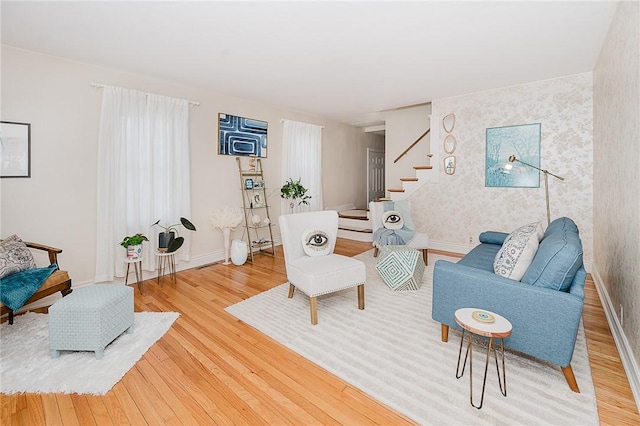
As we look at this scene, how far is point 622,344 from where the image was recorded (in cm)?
210

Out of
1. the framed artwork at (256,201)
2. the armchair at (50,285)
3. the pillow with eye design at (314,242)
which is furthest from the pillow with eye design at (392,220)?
the armchair at (50,285)

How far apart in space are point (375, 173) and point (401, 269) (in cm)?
523

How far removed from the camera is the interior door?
8047 millimetres

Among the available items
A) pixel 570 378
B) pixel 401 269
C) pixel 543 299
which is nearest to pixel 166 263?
pixel 401 269

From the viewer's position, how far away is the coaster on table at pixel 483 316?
171cm

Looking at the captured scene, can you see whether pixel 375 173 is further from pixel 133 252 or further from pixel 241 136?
pixel 133 252

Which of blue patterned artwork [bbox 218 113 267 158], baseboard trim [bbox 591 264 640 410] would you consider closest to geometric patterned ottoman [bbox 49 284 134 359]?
blue patterned artwork [bbox 218 113 267 158]

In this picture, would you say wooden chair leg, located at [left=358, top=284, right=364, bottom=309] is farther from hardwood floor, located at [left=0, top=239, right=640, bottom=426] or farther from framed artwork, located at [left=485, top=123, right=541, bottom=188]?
framed artwork, located at [left=485, top=123, right=541, bottom=188]

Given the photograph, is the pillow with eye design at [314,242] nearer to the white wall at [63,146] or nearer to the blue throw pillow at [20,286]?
the white wall at [63,146]

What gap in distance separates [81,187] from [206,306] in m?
1.98

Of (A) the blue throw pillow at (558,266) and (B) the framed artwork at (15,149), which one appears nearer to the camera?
(A) the blue throw pillow at (558,266)

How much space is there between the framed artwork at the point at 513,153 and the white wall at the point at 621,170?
886mm

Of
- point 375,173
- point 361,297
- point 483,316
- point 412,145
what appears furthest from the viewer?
point 375,173

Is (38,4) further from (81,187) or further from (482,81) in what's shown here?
(482,81)
